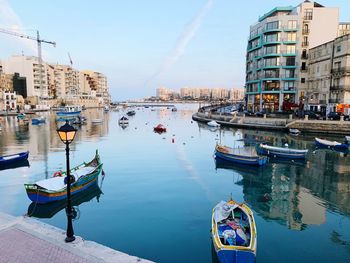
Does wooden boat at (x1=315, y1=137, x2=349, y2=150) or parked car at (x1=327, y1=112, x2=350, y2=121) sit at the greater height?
parked car at (x1=327, y1=112, x2=350, y2=121)

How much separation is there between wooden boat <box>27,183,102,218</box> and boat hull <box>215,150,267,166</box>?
60.6 feet

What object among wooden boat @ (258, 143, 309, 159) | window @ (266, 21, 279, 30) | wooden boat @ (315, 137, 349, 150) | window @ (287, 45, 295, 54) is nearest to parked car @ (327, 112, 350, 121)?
wooden boat @ (315, 137, 349, 150)

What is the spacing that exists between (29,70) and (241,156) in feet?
509

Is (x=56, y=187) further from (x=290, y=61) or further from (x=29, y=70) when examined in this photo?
(x=29, y=70)

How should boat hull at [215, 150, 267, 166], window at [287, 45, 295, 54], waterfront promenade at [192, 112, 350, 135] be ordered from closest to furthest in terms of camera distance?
boat hull at [215, 150, 267, 166] < waterfront promenade at [192, 112, 350, 135] < window at [287, 45, 295, 54]

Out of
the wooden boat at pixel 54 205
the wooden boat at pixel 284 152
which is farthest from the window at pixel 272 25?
the wooden boat at pixel 54 205

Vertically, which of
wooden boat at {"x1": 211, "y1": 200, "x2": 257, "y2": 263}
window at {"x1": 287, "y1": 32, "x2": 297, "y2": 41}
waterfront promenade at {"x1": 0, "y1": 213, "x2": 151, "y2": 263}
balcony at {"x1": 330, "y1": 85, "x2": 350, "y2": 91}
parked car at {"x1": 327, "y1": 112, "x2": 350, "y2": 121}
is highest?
window at {"x1": 287, "y1": 32, "x2": 297, "y2": 41}

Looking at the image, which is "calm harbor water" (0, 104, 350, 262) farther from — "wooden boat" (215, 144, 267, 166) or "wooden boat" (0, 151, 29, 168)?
"wooden boat" (0, 151, 29, 168)

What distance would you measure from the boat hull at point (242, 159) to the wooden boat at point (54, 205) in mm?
18468

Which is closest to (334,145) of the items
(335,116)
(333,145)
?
(333,145)

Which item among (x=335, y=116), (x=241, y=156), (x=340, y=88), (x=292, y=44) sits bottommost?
(x=241, y=156)

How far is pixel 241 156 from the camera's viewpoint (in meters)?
34.7

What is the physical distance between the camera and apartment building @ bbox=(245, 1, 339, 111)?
82.4 metres

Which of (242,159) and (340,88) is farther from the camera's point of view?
(340,88)
